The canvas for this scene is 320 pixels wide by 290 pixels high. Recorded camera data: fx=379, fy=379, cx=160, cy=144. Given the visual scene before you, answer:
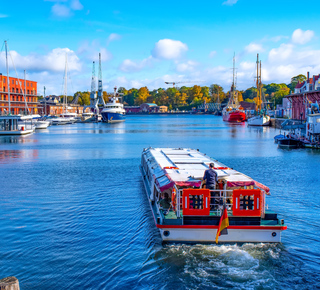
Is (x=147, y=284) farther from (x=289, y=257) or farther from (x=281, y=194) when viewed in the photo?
(x=281, y=194)

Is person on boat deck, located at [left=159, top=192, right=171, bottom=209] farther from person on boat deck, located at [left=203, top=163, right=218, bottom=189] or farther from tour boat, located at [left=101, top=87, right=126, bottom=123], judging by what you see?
tour boat, located at [left=101, top=87, right=126, bottom=123]

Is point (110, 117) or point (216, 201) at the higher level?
point (110, 117)

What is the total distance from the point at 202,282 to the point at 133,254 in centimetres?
378

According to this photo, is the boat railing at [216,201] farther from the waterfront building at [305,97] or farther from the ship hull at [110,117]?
the ship hull at [110,117]

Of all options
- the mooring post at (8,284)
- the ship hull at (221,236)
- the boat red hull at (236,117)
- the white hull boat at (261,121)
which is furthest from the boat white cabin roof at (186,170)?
the boat red hull at (236,117)

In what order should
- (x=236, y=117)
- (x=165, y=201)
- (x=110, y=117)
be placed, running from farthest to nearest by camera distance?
(x=236, y=117) < (x=110, y=117) < (x=165, y=201)

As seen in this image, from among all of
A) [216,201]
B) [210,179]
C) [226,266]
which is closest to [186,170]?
[216,201]

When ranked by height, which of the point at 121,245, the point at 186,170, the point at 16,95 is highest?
the point at 16,95

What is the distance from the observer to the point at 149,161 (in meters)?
28.7

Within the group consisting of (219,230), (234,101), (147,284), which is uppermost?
(234,101)

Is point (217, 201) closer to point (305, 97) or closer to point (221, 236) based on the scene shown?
point (221, 236)

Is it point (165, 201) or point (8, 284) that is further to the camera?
point (165, 201)

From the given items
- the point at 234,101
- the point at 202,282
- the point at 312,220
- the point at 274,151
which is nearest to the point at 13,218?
the point at 202,282

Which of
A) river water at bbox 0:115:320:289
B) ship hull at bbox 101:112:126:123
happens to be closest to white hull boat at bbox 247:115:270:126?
ship hull at bbox 101:112:126:123
